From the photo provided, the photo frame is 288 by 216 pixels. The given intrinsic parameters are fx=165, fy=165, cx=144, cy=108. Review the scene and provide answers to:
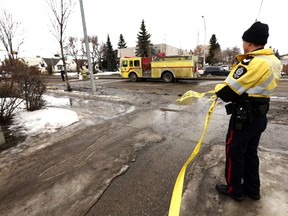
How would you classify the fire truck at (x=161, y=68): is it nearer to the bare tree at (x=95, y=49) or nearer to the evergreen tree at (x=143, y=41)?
the evergreen tree at (x=143, y=41)

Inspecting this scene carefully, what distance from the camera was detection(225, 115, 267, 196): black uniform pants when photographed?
1.88 meters

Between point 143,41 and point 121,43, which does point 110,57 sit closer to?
point 121,43

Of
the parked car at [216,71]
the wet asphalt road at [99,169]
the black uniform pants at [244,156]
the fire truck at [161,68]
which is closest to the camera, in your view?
the black uniform pants at [244,156]

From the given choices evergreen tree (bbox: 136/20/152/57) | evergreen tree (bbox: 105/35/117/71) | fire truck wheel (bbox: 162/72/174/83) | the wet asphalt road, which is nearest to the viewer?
the wet asphalt road

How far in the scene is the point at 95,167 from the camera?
2865mm

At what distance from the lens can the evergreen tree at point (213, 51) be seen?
2101 inches

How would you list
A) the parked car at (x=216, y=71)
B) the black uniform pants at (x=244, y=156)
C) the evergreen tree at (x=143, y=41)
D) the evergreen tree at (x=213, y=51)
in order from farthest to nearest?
1. the evergreen tree at (x=213, y=51)
2. the evergreen tree at (x=143, y=41)
3. the parked car at (x=216, y=71)
4. the black uniform pants at (x=244, y=156)

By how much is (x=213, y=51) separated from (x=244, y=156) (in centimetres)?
5979

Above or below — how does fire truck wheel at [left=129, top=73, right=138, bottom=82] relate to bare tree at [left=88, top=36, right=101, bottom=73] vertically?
below

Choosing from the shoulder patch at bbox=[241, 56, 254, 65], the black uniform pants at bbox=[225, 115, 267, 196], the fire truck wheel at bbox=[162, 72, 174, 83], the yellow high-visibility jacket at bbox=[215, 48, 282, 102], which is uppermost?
the shoulder patch at bbox=[241, 56, 254, 65]

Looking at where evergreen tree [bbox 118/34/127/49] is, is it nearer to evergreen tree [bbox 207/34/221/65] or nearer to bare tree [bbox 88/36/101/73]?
bare tree [bbox 88/36/101/73]

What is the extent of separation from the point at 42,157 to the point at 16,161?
430mm

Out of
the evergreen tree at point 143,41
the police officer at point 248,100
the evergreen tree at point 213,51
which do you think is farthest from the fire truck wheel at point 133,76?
the evergreen tree at point 213,51

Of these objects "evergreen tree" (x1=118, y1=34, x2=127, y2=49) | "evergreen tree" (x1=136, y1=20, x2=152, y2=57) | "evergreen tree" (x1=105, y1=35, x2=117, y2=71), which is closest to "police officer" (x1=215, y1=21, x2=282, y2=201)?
"evergreen tree" (x1=136, y1=20, x2=152, y2=57)
